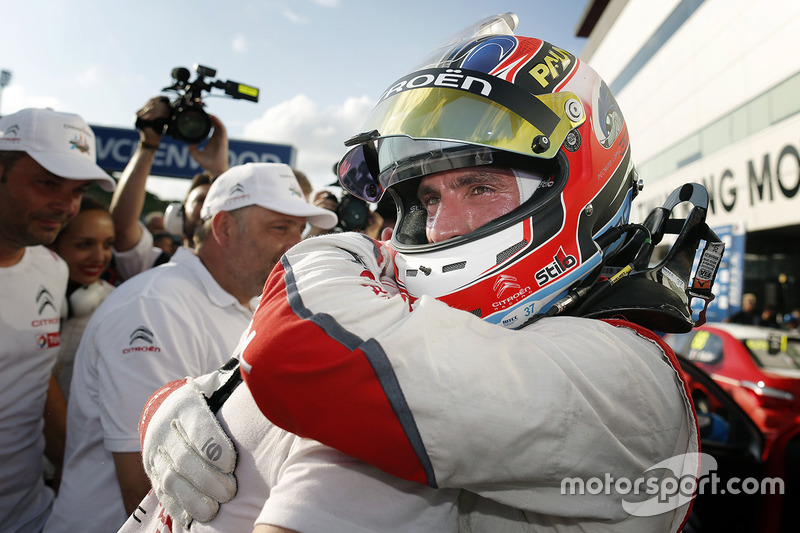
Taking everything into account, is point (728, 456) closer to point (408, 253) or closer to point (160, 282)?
point (408, 253)

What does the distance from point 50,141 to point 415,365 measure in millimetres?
2970

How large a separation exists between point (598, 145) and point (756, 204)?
16574mm

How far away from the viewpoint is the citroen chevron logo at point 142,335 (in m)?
2.14

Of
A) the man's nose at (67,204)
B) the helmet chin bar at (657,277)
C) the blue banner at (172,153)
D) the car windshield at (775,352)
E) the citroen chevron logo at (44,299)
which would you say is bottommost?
the car windshield at (775,352)

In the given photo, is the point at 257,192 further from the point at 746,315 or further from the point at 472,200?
the point at 746,315

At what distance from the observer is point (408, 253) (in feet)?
4.50

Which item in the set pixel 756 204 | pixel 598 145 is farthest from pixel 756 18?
pixel 598 145

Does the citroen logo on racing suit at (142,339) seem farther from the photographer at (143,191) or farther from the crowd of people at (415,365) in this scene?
the photographer at (143,191)

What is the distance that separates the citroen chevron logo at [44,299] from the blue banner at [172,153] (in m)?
5.31

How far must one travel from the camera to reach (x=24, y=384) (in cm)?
255

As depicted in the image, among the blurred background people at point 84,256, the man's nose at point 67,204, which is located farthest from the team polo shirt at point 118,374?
the blurred background people at point 84,256

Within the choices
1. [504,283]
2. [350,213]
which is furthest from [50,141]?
[504,283]

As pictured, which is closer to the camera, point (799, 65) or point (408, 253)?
point (408, 253)

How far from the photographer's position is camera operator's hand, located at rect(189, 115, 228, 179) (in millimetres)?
4176
